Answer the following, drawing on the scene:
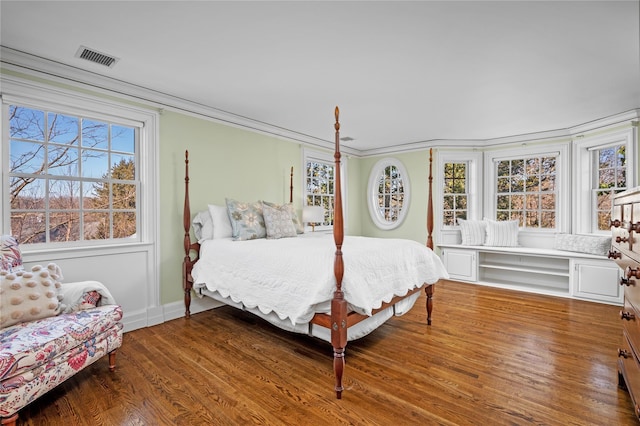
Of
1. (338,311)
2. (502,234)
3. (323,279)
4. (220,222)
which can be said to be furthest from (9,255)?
(502,234)

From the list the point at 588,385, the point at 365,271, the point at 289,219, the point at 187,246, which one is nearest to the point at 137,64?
the point at 187,246

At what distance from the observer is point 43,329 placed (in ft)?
6.11

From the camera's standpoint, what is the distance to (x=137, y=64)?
8.75 feet

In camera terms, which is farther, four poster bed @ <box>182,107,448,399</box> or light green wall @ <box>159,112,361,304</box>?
light green wall @ <box>159,112,361,304</box>

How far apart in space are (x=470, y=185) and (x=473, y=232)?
0.89m

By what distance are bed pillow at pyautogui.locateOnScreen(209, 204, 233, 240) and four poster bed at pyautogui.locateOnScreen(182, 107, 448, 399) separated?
128mm

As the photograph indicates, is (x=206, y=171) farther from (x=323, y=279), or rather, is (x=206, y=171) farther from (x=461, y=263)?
(x=461, y=263)

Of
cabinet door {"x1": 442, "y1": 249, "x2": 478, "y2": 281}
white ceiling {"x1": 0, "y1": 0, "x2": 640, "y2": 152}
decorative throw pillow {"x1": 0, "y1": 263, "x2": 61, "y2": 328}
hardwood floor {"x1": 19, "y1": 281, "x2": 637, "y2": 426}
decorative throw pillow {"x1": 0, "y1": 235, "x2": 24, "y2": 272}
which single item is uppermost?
white ceiling {"x1": 0, "y1": 0, "x2": 640, "y2": 152}

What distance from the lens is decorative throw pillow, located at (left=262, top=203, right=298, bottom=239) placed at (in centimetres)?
360

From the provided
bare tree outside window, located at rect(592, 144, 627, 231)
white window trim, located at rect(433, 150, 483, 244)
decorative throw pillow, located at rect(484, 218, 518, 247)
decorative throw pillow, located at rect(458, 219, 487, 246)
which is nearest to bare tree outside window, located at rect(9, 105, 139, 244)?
white window trim, located at rect(433, 150, 483, 244)

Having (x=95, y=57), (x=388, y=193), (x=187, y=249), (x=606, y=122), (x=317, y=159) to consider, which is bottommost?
(x=187, y=249)

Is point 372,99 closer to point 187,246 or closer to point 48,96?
point 187,246

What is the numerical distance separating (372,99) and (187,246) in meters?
2.65

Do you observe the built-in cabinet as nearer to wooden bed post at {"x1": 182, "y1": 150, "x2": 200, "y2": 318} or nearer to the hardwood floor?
the hardwood floor
